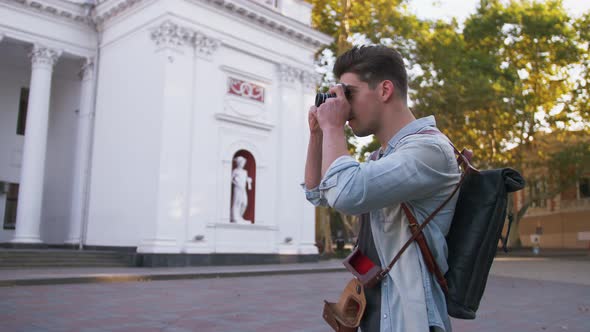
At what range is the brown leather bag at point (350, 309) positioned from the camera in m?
1.65

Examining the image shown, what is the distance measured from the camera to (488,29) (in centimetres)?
3039

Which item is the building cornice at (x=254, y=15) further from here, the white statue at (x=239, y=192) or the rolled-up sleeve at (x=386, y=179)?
the rolled-up sleeve at (x=386, y=179)

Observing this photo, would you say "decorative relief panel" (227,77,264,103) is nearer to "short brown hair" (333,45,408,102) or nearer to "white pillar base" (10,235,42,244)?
"white pillar base" (10,235,42,244)

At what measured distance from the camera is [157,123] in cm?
1591

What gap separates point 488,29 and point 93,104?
2303 cm

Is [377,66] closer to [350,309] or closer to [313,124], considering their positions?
[313,124]

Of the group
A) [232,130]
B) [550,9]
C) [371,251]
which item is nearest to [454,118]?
[550,9]

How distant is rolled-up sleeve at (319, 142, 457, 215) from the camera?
148cm

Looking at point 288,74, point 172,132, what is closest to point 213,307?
point 172,132

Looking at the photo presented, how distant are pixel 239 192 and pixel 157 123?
3.73 metres

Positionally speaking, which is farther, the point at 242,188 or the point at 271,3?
the point at 271,3

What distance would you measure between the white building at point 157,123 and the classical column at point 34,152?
0.12 ft

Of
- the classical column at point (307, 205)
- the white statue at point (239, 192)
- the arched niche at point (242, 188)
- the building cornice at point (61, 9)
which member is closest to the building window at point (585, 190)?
the classical column at point (307, 205)

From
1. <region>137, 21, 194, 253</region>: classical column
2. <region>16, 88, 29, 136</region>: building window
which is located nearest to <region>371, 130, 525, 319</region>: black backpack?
<region>137, 21, 194, 253</region>: classical column
